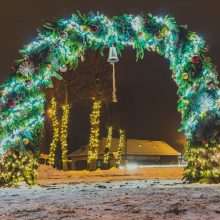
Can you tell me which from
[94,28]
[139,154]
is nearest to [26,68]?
[94,28]

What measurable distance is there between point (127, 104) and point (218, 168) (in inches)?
1646

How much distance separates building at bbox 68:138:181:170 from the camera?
A: 74625mm

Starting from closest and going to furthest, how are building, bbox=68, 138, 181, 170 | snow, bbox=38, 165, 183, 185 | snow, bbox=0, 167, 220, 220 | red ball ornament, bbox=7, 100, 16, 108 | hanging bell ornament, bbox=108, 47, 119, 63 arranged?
snow, bbox=0, 167, 220, 220, red ball ornament, bbox=7, 100, 16, 108, hanging bell ornament, bbox=108, 47, 119, 63, snow, bbox=38, 165, 183, 185, building, bbox=68, 138, 181, 170

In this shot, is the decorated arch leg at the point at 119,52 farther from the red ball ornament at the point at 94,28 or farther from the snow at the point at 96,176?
the snow at the point at 96,176

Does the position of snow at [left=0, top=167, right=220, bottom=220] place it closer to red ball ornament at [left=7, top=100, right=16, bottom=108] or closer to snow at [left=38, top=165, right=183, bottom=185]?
red ball ornament at [left=7, top=100, right=16, bottom=108]

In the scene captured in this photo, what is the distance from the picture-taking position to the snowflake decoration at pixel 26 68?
42.9 ft

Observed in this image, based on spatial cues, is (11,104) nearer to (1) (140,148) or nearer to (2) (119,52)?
(2) (119,52)

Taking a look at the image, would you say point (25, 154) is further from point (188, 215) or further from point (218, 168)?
point (188, 215)

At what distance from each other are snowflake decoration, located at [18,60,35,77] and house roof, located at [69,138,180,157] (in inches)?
2348

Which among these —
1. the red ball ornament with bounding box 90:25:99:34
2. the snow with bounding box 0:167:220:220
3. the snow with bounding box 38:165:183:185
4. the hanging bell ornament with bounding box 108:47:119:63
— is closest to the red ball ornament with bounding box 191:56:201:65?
the hanging bell ornament with bounding box 108:47:119:63

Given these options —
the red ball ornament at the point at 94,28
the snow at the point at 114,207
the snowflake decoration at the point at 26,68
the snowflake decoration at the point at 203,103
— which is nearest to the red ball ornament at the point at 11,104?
the snowflake decoration at the point at 26,68

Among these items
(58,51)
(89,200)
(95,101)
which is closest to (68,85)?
(95,101)

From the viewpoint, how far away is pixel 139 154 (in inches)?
2975

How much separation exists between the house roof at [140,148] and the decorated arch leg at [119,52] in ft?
193
